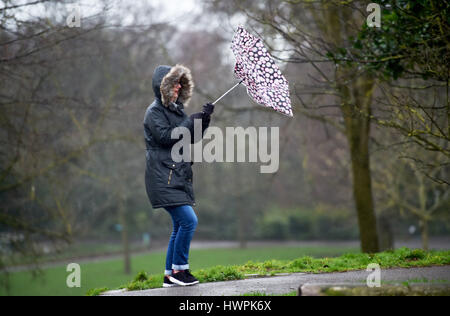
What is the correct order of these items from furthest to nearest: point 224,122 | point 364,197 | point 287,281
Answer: point 224,122 < point 364,197 < point 287,281

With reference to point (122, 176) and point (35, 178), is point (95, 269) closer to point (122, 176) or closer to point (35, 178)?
point (122, 176)

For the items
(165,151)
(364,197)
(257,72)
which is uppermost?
(257,72)

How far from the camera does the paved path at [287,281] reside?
198 inches

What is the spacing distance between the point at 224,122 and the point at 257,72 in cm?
772

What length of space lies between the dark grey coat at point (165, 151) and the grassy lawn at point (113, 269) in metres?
9.52

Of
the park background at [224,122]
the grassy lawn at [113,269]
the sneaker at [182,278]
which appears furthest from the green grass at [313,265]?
the grassy lawn at [113,269]

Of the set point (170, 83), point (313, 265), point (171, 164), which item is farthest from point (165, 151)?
point (313, 265)

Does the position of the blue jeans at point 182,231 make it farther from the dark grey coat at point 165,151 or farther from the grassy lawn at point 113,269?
the grassy lawn at point 113,269

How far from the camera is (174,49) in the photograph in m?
22.1

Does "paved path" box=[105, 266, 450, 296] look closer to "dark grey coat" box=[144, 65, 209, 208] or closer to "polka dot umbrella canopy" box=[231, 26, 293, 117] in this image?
"dark grey coat" box=[144, 65, 209, 208]

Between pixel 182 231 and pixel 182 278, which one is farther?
pixel 182 278

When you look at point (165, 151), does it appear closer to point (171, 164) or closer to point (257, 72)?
point (171, 164)

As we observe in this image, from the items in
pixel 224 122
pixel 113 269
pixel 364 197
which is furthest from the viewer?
pixel 113 269

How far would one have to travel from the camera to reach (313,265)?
6.57 meters
